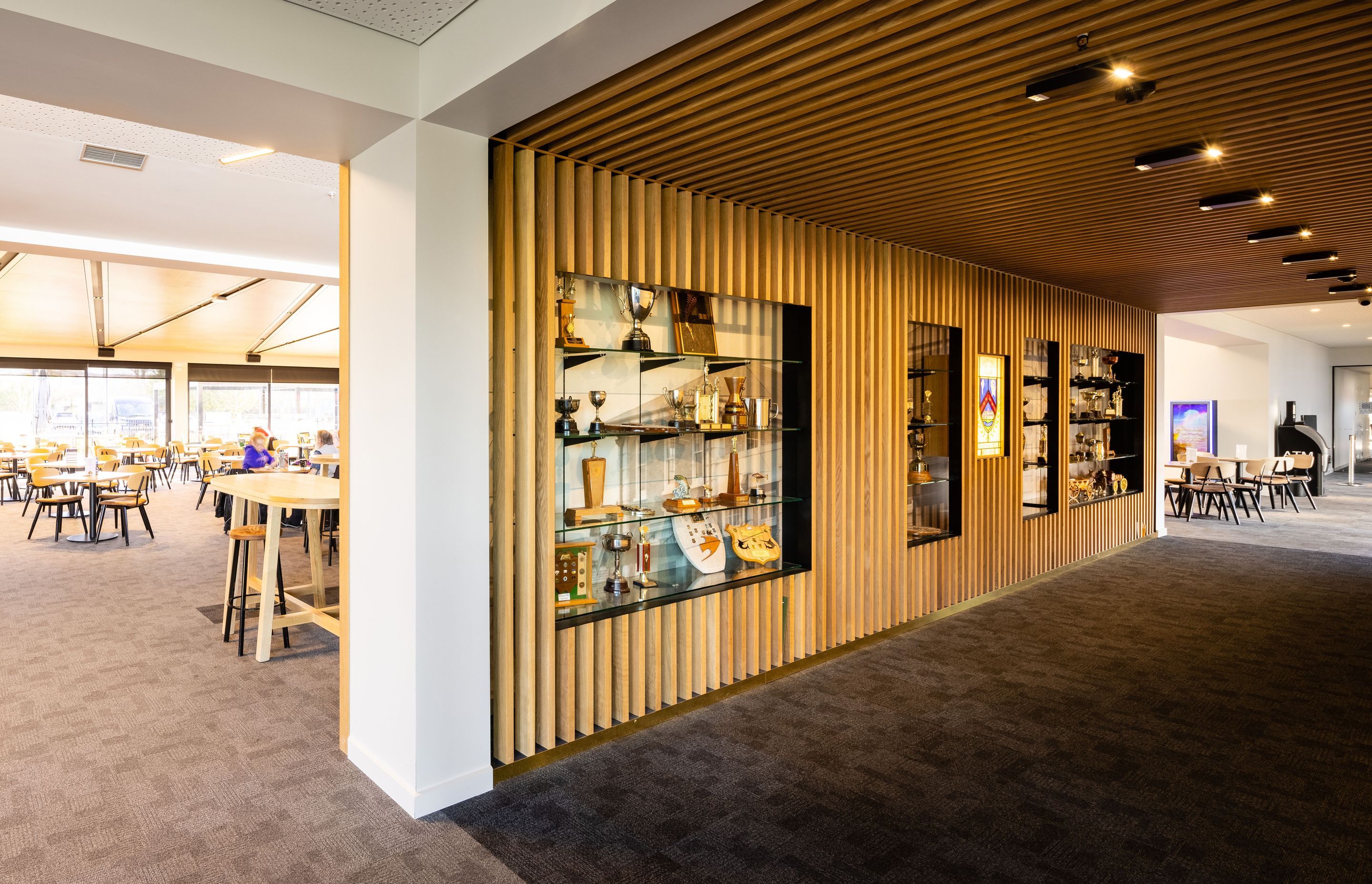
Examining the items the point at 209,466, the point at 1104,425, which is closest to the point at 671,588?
the point at 1104,425

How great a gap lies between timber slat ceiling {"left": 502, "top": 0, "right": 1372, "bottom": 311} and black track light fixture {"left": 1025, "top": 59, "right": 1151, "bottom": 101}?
5 cm

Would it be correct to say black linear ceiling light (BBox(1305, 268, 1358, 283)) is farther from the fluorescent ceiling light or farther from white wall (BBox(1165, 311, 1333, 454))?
the fluorescent ceiling light

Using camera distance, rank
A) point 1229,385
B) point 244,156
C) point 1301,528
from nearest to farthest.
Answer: point 244,156
point 1301,528
point 1229,385

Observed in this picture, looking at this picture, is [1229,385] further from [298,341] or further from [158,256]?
[298,341]

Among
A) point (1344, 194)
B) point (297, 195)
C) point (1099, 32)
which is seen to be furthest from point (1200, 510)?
point (297, 195)

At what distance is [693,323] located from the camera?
15.0 ft

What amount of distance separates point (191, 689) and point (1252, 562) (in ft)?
34.2

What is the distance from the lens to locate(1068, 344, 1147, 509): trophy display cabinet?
347 inches

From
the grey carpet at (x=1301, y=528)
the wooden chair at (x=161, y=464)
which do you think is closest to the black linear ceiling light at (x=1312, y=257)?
the grey carpet at (x=1301, y=528)

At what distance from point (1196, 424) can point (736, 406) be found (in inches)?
714

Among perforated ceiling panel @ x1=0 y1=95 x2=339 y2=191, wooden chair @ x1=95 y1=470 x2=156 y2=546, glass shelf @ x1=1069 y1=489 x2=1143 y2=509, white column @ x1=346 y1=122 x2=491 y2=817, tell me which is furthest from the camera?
wooden chair @ x1=95 y1=470 x2=156 y2=546

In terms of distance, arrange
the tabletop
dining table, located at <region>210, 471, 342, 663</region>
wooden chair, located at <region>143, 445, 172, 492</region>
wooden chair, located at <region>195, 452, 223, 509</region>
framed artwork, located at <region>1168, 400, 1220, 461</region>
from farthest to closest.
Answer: framed artwork, located at <region>1168, 400, 1220, 461</region>
wooden chair, located at <region>143, 445, 172, 492</region>
wooden chair, located at <region>195, 452, 223, 509</region>
dining table, located at <region>210, 471, 342, 663</region>
the tabletop

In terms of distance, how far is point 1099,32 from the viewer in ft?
8.56

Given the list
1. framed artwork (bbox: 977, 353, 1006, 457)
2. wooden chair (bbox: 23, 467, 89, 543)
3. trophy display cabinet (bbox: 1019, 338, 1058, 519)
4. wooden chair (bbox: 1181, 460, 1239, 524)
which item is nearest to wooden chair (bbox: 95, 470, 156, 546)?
wooden chair (bbox: 23, 467, 89, 543)
